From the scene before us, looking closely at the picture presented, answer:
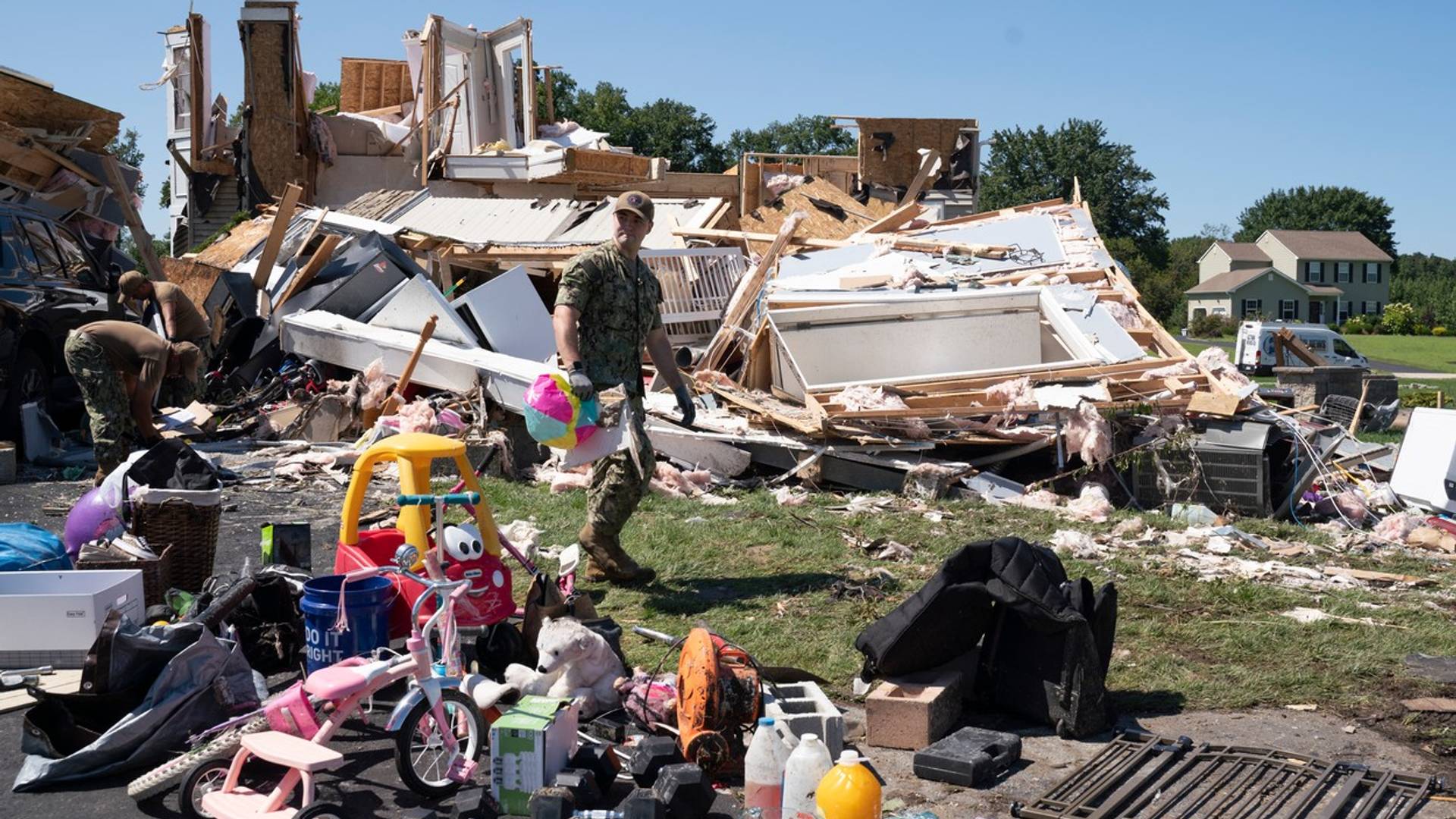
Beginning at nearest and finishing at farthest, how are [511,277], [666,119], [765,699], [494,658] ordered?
[765,699]
[494,658]
[511,277]
[666,119]

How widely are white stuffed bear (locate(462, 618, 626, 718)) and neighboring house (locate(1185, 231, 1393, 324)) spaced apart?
84.9 m

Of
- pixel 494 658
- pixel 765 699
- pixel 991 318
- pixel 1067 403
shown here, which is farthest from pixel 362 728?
pixel 991 318

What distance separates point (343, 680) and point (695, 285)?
32.7 feet

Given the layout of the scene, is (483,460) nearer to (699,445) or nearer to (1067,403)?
(699,445)

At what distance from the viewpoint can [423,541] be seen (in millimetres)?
4766

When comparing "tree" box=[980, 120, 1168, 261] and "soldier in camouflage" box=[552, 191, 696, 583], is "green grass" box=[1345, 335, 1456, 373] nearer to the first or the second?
"tree" box=[980, 120, 1168, 261]

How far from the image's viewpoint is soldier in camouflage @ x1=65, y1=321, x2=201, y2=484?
8.48m

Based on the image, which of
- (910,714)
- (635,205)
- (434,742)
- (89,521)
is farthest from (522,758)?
(89,521)

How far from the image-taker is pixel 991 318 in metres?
10.8

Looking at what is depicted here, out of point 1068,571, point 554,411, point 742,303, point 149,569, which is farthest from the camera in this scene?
point 742,303

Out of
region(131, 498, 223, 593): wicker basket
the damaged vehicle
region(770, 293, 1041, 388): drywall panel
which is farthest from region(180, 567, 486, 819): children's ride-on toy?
the damaged vehicle

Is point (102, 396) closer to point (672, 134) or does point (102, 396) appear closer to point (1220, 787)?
point (1220, 787)

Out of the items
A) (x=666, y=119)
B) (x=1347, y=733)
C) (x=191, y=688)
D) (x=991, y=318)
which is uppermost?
(x=666, y=119)

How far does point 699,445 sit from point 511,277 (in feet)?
9.91
